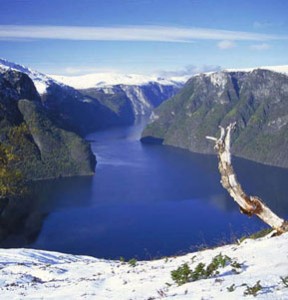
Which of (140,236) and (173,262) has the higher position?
(173,262)

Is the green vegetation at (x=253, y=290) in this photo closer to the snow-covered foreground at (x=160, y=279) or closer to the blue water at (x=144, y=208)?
the snow-covered foreground at (x=160, y=279)

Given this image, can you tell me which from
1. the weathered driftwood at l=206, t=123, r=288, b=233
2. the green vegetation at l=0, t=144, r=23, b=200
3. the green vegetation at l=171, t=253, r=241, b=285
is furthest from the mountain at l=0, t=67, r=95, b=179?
the green vegetation at l=171, t=253, r=241, b=285

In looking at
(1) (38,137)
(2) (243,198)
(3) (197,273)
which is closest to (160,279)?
(3) (197,273)

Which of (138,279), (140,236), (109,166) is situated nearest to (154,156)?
(109,166)

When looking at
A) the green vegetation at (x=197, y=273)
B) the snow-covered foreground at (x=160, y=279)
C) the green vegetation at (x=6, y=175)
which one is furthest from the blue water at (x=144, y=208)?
the green vegetation at (x=197, y=273)

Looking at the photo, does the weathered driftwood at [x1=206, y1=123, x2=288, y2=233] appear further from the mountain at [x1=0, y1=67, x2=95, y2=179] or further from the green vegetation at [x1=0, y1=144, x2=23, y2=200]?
the mountain at [x1=0, y1=67, x2=95, y2=179]

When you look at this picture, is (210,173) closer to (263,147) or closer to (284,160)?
(284,160)
